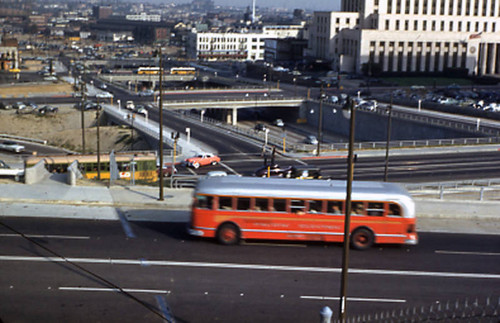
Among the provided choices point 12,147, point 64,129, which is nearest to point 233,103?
point 64,129

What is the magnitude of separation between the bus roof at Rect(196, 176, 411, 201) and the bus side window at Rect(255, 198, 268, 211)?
17cm

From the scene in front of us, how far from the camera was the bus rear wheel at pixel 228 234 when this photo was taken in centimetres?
1981

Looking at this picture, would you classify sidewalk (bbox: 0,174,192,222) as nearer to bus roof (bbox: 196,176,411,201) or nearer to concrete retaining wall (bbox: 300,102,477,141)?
bus roof (bbox: 196,176,411,201)

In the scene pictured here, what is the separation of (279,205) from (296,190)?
76cm

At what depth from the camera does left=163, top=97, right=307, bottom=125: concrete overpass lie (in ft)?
261

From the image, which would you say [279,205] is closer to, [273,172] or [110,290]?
[110,290]

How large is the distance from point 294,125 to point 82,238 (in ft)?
223

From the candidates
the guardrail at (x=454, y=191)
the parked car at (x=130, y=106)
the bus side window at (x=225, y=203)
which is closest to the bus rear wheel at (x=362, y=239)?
the bus side window at (x=225, y=203)

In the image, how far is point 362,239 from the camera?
1989 centimetres

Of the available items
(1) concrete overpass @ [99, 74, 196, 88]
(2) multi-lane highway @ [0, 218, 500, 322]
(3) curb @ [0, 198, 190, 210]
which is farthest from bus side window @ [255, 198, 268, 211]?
(1) concrete overpass @ [99, 74, 196, 88]

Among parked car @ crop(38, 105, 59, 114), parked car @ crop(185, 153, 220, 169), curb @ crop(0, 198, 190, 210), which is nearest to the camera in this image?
curb @ crop(0, 198, 190, 210)

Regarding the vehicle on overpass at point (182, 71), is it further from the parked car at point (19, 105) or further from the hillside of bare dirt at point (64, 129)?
the parked car at point (19, 105)

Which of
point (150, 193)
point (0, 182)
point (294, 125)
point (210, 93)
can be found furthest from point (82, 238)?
point (210, 93)

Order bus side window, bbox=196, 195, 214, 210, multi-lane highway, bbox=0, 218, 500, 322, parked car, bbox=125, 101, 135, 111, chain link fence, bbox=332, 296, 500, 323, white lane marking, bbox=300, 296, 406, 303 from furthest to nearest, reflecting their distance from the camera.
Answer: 1. parked car, bbox=125, 101, 135, 111
2. bus side window, bbox=196, 195, 214, 210
3. white lane marking, bbox=300, 296, 406, 303
4. multi-lane highway, bbox=0, 218, 500, 322
5. chain link fence, bbox=332, 296, 500, 323
